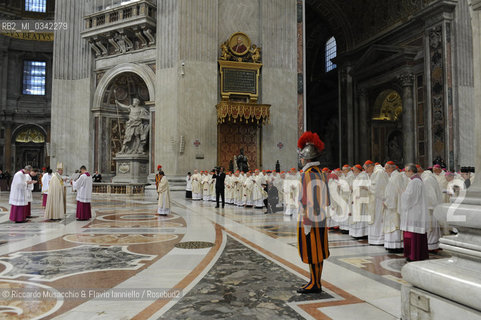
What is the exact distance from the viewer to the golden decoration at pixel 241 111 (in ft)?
53.6

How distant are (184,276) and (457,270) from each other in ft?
9.21

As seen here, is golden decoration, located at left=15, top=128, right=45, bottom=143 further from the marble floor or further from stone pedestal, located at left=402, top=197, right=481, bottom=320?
stone pedestal, located at left=402, top=197, right=481, bottom=320

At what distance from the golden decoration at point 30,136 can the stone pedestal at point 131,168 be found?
43.7 feet

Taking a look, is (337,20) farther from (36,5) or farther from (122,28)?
(36,5)

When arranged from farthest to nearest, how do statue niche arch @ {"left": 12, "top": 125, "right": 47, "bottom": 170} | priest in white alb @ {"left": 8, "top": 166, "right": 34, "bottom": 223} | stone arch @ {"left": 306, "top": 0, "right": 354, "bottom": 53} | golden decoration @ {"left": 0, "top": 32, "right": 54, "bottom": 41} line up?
statue niche arch @ {"left": 12, "top": 125, "right": 47, "bottom": 170} < golden decoration @ {"left": 0, "top": 32, "right": 54, "bottom": 41} < stone arch @ {"left": 306, "top": 0, "right": 354, "bottom": 53} < priest in white alb @ {"left": 8, "top": 166, "right": 34, "bottom": 223}

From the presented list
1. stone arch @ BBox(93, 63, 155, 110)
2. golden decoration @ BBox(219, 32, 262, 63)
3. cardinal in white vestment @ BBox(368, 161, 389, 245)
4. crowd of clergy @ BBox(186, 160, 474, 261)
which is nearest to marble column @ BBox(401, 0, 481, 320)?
crowd of clergy @ BBox(186, 160, 474, 261)

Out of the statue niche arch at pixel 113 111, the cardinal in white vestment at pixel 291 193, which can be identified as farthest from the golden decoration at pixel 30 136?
the cardinal in white vestment at pixel 291 193

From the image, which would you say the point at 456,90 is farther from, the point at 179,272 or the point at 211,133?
the point at 179,272

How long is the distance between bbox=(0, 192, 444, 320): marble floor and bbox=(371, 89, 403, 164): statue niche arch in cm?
1775

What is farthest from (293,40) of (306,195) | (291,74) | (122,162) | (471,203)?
(471,203)

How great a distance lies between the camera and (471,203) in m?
2.18

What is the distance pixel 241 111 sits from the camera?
16.4 metres

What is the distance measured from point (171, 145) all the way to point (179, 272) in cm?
1348

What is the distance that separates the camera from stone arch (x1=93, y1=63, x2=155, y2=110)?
1922 cm
